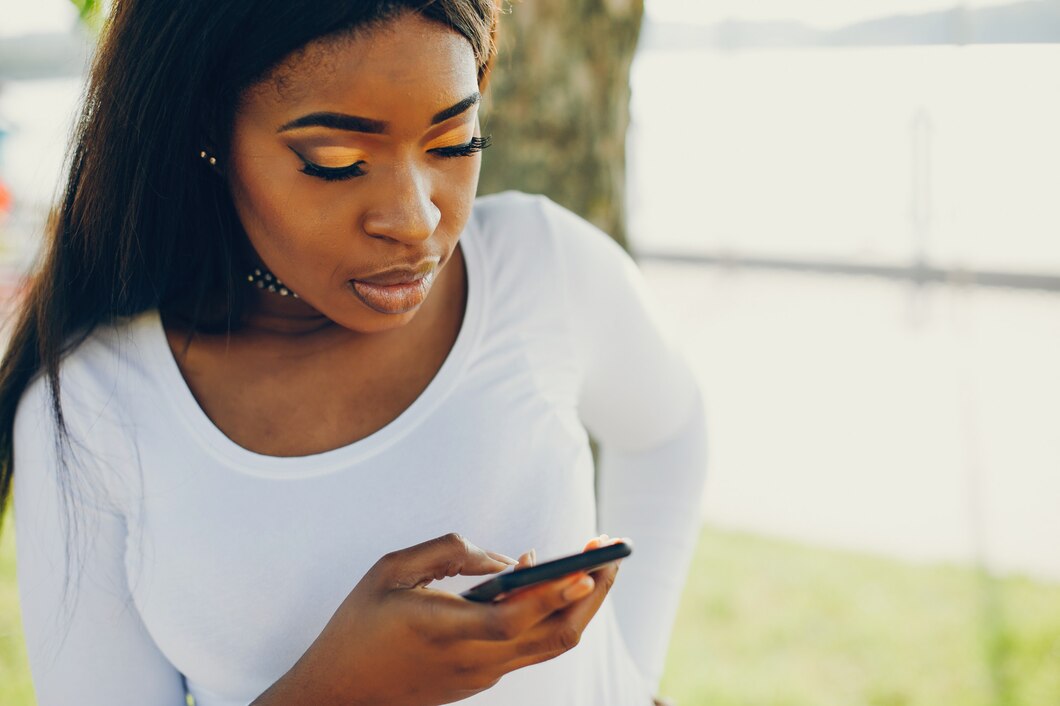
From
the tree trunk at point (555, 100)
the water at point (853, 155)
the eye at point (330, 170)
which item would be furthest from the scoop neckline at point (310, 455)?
the water at point (853, 155)

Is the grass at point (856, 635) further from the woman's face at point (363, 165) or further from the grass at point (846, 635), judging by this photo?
the woman's face at point (363, 165)

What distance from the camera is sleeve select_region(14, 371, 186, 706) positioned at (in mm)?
1354

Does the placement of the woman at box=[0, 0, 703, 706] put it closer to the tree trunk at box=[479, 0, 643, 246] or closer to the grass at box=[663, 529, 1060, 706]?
the tree trunk at box=[479, 0, 643, 246]

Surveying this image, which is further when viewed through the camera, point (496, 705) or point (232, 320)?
point (232, 320)

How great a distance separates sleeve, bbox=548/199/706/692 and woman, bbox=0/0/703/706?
0.05 meters

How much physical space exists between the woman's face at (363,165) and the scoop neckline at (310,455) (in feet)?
0.48

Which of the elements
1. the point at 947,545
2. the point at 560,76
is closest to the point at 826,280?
the point at 947,545

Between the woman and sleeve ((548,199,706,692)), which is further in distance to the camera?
sleeve ((548,199,706,692))

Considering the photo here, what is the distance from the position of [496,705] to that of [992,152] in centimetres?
858

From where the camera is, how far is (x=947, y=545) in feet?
15.1

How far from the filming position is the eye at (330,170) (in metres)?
1.21

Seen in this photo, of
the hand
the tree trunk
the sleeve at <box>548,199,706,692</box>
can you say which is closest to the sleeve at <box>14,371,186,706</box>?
the hand

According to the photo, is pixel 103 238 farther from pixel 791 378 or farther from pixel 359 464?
pixel 791 378

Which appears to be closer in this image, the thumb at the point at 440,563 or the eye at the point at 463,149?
the thumb at the point at 440,563
